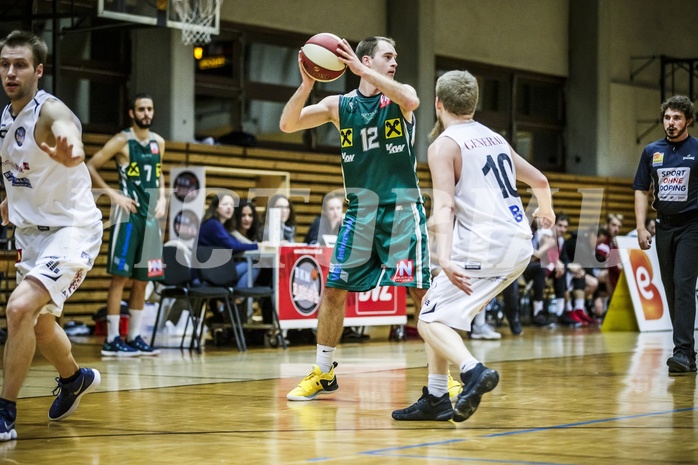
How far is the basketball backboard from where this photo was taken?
40.2 feet

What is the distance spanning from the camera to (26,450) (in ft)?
15.1

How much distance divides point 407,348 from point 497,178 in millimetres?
5905

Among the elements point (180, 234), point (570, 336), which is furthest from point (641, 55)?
point (180, 234)

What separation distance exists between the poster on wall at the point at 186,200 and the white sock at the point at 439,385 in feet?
25.6

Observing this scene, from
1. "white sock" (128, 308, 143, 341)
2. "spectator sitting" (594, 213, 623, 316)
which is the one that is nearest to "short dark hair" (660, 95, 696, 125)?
"white sock" (128, 308, 143, 341)

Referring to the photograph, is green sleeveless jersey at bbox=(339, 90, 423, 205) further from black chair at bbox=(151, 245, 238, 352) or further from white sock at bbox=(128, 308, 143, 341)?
white sock at bbox=(128, 308, 143, 341)

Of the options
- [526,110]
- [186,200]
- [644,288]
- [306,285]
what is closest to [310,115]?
[306,285]

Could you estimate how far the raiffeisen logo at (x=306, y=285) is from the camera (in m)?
11.3

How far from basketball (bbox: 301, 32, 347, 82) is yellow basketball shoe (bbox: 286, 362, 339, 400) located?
173 cm

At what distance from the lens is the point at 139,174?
10211 millimetres

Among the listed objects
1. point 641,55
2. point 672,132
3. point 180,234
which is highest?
point 641,55

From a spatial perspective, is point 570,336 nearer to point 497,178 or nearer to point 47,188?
point 497,178

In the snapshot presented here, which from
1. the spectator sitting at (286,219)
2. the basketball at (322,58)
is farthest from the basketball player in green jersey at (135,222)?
the basketball at (322,58)

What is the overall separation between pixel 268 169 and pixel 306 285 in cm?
468
